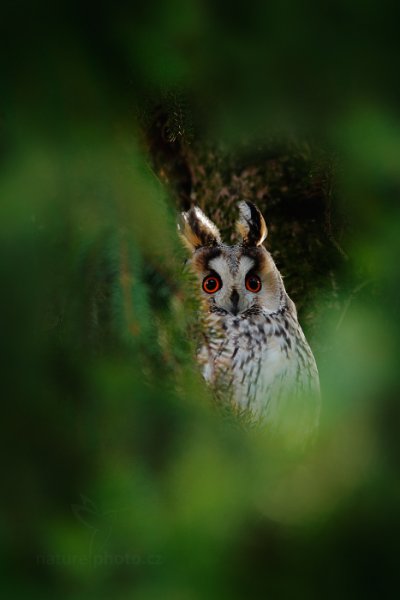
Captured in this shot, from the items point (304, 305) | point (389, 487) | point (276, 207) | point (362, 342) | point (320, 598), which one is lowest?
point (320, 598)

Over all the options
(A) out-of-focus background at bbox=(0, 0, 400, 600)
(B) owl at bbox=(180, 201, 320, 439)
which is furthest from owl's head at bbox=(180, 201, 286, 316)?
(A) out-of-focus background at bbox=(0, 0, 400, 600)

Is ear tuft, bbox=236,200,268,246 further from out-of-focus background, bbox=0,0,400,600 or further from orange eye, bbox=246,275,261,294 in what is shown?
out-of-focus background, bbox=0,0,400,600

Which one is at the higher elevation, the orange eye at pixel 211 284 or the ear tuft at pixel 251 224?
the ear tuft at pixel 251 224

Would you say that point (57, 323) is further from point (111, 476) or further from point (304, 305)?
point (304, 305)

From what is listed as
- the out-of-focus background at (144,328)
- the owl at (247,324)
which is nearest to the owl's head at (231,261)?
the owl at (247,324)

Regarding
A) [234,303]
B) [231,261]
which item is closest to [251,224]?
[231,261]

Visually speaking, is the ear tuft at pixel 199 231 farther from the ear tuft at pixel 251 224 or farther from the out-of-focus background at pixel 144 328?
the out-of-focus background at pixel 144 328

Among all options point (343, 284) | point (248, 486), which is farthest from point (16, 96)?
point (343, 284)

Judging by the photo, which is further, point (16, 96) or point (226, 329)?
point (226, 329)
